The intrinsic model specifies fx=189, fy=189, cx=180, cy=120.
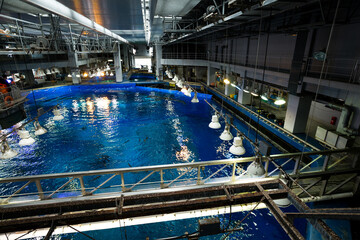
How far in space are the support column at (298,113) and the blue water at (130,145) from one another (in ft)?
6.21

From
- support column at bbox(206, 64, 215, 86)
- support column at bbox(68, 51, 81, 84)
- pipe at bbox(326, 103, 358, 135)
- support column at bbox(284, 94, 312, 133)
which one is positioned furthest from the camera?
support column at bbox(68, 51, 81, 84)

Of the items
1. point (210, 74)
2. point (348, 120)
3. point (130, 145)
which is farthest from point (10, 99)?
point (210, 74)

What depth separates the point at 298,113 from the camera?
10984mm

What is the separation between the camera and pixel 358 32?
8.45 m

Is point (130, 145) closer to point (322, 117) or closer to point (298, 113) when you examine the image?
point (298, 113)

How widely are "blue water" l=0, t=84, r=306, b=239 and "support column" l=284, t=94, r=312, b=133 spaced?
6.21 ft

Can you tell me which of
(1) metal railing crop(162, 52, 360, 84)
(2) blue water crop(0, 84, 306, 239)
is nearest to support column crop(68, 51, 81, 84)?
(2) blue water crop(0, 84, 306, 239)

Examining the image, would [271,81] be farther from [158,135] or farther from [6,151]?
[6,151]

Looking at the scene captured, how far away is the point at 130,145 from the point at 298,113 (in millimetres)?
10329

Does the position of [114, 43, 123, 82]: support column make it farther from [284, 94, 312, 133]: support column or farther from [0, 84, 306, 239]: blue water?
[284, 94, 312, 133]: support column

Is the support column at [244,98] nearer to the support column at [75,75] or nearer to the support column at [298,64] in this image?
the support column at [298,64]

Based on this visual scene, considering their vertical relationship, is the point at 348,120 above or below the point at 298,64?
below

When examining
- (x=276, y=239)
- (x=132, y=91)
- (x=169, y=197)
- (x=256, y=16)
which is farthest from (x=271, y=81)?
(x=132, y=91)

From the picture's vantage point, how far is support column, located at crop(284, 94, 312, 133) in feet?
35.6
